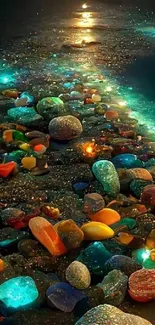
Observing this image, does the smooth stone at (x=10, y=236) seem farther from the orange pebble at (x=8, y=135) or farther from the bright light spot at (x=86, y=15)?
the bright light spot at (x=86, y=15)

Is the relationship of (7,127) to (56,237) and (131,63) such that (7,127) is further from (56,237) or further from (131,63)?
(131,63)

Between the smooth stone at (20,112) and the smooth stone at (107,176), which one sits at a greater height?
the smooth stone at (107,176)

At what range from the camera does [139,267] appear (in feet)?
8.26

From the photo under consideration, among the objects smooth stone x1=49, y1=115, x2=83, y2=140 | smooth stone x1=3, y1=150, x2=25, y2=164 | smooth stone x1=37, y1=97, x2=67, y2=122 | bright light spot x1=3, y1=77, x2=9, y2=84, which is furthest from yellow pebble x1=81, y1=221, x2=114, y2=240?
bright light spot x1=3, y1=77, x2=9, y2=84

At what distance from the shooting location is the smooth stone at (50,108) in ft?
14.1

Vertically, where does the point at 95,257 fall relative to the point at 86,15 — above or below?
above

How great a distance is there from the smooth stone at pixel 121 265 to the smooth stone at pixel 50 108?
199 cm

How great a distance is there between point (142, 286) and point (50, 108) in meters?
2.35

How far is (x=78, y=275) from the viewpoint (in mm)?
2393

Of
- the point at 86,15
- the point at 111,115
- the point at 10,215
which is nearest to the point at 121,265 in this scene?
the point at 10,215

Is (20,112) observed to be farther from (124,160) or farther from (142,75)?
(142,75)

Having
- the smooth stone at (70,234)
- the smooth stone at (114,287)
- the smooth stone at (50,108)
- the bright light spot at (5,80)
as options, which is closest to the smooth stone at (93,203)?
the smooth stone at (70,234)

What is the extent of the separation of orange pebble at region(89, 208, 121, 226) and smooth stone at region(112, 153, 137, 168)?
0.63 meters

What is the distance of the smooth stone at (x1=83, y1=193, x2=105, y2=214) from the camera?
9.94 feet
